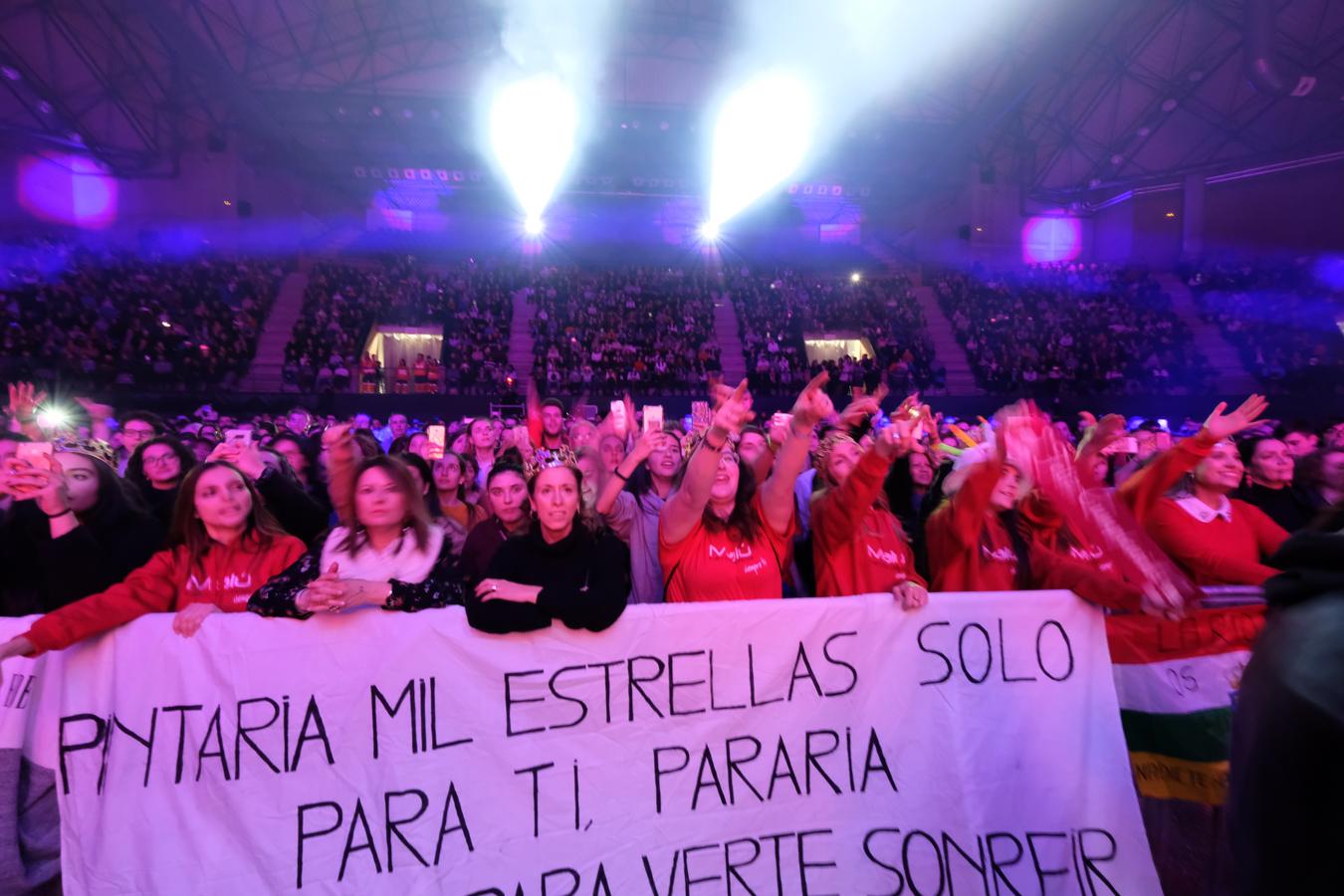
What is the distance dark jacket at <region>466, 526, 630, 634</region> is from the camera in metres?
2.25

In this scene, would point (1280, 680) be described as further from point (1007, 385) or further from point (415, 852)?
point (1007, 385)

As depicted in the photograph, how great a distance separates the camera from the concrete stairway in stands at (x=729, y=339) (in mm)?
19803

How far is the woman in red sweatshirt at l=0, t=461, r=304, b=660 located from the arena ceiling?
55.5 feet

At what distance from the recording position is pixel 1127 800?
2.37 m

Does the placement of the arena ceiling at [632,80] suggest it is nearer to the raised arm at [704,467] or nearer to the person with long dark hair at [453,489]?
the person with long dark hair at [453,489]

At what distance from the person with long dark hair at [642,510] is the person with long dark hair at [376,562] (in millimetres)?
728

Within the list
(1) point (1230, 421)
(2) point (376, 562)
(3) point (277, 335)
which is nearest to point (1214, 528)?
(1) point (1230, 421)

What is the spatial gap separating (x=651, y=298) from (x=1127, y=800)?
815 inches

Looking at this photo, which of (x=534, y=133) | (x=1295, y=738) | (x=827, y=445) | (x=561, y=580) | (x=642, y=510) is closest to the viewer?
(x=1295, y=738)

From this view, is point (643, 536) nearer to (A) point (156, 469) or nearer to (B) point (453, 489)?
(B) point (453, 489)

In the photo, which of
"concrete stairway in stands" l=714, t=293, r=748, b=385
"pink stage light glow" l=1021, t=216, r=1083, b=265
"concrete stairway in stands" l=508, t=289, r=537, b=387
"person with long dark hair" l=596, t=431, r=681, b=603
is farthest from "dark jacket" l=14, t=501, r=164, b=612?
"pink stage light glow" l=1021, t=216, r=1083, b=265

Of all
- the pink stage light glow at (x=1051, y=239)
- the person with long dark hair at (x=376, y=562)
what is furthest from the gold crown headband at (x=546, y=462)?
the pink stage light glow at (x=1051, y=239)

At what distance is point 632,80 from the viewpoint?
773 inches

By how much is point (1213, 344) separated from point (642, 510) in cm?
2271
